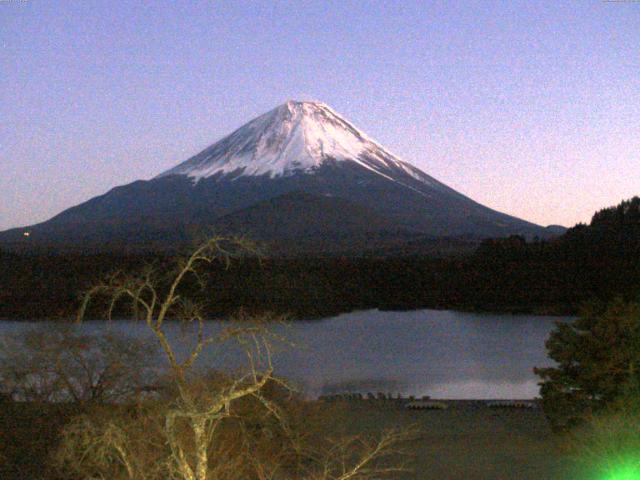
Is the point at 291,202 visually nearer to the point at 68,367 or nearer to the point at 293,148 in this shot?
the point at 293,148

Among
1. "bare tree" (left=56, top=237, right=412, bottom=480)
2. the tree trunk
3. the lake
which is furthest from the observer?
the lake

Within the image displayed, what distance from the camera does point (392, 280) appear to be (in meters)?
37.1

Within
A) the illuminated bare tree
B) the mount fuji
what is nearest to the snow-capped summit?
the mount fuji

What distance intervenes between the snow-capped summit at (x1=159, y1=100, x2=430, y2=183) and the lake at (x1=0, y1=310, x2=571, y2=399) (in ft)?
139

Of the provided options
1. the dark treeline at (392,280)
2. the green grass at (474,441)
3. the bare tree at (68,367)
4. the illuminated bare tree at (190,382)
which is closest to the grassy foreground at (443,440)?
the green grass at (474,441)

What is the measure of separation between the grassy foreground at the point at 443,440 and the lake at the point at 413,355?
2.50 meters

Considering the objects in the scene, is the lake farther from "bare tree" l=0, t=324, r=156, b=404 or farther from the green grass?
the green grass

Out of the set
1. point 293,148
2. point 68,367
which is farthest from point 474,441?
point 293,148

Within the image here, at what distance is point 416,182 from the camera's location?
68.6 m

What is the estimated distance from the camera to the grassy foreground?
7.50 m

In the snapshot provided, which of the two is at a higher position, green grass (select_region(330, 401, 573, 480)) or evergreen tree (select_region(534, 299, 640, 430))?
evergreen tree (select_region(534, 299, 640, 430))

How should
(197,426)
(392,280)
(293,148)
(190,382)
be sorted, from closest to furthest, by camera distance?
1. (197,426)
2. (190,382)
3. (392,280)
4. (293,148)

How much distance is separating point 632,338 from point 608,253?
92.4 ft

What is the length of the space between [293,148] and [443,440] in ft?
215
